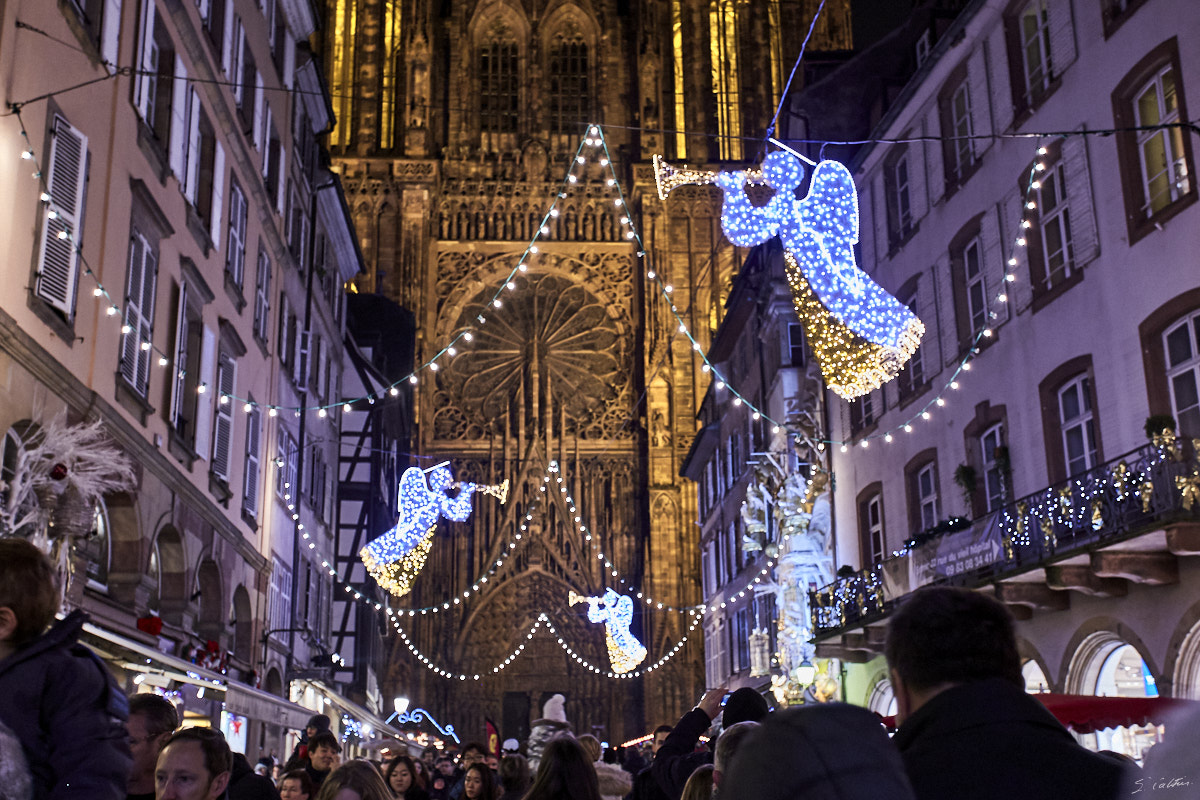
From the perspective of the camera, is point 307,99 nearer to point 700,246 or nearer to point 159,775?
point 700,246

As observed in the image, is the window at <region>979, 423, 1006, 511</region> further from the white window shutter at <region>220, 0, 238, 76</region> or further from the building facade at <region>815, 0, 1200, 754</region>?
the white window shutter at <region>220, 0, 238, 76</region>

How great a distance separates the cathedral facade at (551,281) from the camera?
4025 centimetres

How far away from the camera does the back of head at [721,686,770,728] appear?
19.2 feet

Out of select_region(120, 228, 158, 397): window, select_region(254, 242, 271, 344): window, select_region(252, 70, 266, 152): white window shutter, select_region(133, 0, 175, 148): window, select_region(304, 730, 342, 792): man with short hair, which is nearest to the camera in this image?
select_region(304, 730, 342, 792): man with short hair

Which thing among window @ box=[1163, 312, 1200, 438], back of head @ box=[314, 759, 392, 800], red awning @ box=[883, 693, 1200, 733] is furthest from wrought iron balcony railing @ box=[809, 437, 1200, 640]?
back of head @ box=[314, 759, 392, 800]

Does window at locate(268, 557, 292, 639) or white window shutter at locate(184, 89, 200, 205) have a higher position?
white window shutter at locate(184, 89, 200, 205)

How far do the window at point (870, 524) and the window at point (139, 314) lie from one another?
11.4 meters

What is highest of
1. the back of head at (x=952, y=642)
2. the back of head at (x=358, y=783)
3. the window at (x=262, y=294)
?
the window at (x=262, y=294)

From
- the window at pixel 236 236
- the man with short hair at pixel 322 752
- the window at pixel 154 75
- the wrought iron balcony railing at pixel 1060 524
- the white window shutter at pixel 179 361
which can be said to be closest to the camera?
the man with short hair at pixel 322 752

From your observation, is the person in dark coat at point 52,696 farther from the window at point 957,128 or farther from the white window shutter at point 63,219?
the window at point 957,128

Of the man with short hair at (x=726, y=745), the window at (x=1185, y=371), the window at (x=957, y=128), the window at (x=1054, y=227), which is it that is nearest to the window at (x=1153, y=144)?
the window at (x=1185, y=371)

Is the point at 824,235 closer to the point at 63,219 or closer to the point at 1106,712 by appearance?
the point at 1106,712

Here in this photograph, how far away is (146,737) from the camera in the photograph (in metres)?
3.94

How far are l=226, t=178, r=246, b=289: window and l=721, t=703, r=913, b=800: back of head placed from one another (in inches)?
674
